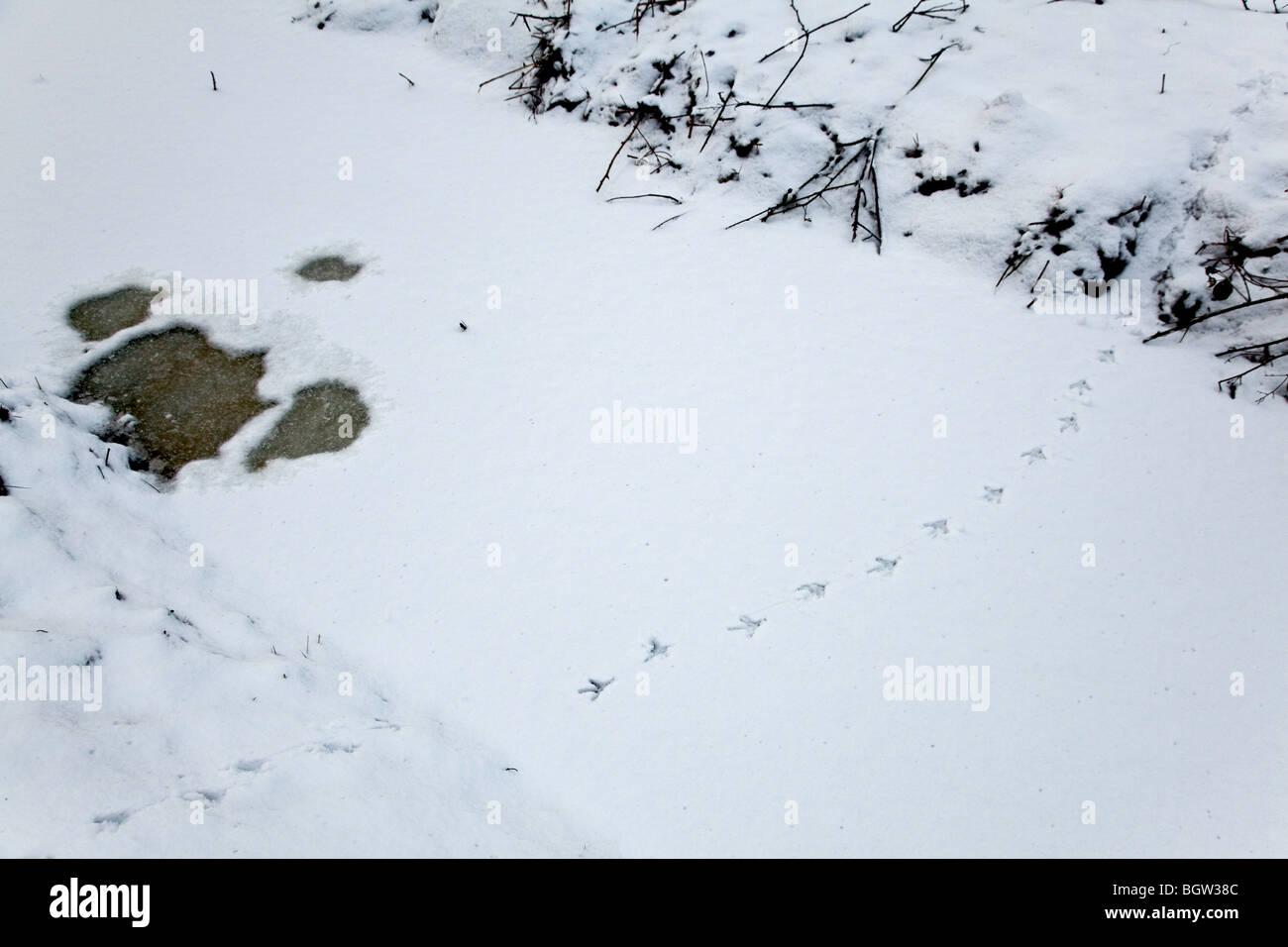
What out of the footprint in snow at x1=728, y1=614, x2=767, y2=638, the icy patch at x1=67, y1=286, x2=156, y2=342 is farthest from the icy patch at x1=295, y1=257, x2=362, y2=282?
the footprint in snow at x1=728, y1=614, x2=767, y2=638

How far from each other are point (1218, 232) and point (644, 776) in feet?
12.0

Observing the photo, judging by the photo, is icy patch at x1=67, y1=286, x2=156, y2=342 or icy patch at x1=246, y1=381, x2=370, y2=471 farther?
icy patch at x1=67, y1=286, x2=156, y2=342

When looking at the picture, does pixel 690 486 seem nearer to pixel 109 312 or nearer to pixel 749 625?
pixel 749 625

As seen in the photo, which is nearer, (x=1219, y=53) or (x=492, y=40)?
(x=1219, y=53)

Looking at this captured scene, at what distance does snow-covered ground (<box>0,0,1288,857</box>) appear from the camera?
7.63 ft

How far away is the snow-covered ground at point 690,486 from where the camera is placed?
233cm

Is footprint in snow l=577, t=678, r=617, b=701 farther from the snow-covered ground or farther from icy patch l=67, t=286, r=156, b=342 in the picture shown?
icy patch l=67, t=286, r=156, b=342

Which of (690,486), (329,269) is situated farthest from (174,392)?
(690,486)

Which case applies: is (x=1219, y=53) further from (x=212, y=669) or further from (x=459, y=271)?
(x=212, y=669)

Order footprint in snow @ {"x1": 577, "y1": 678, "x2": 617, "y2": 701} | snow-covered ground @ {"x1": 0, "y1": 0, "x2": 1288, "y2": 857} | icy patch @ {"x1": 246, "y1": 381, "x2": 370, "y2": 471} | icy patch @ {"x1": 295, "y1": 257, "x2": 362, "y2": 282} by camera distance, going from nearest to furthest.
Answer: snow-covered ground @ {"x1": 0, "y1": 0, "x2": 1288, "y2": 857} → footprint in snow @ {"x1": 577, "y1": 678, "x2": 617, "y2": 701} → icy patch @ {"x1": 246, "y1": 381, "x2": 370, "y2": 471} → icy patch @ {"x1": 295, "y1": 257, "x2": 362, "y2": 282}

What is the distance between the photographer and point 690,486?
3271mm

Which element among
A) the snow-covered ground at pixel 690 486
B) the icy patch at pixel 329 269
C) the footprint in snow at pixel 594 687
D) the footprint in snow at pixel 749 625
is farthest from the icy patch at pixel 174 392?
the footprint in snow at pixel 749 625
